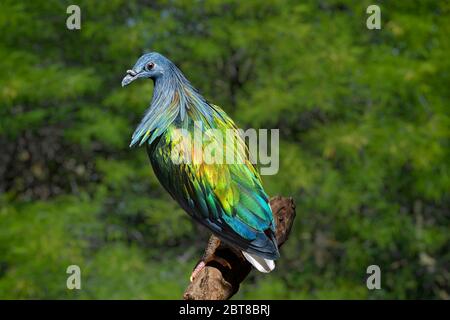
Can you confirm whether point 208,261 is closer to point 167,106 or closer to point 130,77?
point 167,106

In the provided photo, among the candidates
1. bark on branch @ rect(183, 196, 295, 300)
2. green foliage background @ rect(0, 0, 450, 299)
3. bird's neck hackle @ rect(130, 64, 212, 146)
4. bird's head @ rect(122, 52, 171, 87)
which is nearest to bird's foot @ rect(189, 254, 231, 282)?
bark on branch @ rect(183, 196, 295, 300)

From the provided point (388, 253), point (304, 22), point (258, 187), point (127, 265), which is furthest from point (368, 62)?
point (258, 187)

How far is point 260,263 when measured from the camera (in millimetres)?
4562

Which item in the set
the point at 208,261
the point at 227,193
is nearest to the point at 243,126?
the point at 208,261

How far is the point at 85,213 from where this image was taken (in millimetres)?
12172

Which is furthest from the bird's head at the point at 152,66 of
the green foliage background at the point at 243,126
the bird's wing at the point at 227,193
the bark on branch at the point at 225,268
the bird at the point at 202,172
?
the green foliage background at the point at 243,126

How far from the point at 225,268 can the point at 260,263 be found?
0.37 meters

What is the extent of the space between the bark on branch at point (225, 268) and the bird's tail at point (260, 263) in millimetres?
258

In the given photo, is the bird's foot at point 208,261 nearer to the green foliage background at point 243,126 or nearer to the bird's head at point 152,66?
the bird's head at point 152,66

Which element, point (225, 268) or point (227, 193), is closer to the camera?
point (227, 193)

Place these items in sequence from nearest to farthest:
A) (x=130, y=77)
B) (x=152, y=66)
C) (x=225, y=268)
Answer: (x=130, y=77) → (x=152, y=66) → (x=225, y=268)

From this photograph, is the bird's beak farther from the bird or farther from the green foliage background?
the green foliage background
